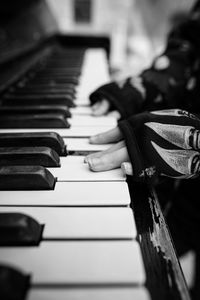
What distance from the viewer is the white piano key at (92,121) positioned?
82 centimetres

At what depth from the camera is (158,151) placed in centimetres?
58

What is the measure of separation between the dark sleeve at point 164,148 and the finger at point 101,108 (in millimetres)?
273

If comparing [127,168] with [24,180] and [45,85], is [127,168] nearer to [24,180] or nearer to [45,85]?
[24,180]

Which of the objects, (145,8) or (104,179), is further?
(145,8)

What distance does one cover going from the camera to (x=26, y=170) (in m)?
0.51

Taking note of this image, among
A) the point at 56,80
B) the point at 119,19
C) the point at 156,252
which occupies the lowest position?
the point at 156,252

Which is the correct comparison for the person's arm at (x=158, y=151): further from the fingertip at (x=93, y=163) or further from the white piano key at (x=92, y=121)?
the white piano key at (x=92, y=121)

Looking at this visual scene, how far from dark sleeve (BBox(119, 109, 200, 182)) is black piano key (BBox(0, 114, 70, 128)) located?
0.76 feet

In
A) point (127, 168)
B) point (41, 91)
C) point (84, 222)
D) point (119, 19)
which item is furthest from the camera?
point (119, 19)

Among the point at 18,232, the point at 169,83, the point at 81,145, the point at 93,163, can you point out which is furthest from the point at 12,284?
the point at 169,83

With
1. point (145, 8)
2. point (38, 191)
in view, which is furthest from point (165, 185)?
point (145, 8)

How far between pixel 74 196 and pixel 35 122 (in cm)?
36

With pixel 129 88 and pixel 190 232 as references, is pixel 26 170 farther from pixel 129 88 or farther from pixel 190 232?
pixel 190 232

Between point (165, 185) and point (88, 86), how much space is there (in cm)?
53
